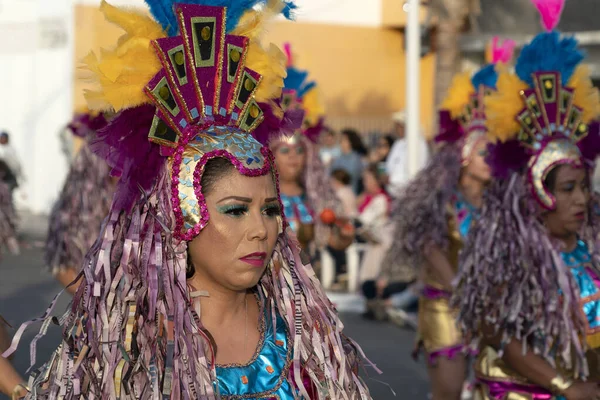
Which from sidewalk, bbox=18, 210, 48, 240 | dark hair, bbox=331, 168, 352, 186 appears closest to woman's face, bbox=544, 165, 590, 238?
dark hair, bbox=331, 168, 352, 186

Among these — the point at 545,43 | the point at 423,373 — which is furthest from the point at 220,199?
the point at 423,373

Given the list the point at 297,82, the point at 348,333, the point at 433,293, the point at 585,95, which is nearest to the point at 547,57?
the point at 585,95

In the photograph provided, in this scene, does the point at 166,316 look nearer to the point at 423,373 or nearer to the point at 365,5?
the point at 423,373

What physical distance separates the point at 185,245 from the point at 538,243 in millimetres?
2297

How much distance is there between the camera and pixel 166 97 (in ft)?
10.6

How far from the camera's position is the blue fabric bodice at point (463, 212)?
6.97 metres

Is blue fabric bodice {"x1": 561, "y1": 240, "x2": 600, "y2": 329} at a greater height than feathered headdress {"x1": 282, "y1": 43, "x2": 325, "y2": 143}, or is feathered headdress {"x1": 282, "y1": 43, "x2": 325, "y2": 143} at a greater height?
feathered headdress {"x1": 282, "y1": 43, "x2": 325, "y2": 143}

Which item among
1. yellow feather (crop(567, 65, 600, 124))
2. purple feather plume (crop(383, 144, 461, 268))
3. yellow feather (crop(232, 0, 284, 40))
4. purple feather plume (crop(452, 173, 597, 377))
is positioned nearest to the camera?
yellow feather (crop(232, 0, 284, 40))

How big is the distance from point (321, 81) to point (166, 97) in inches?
849

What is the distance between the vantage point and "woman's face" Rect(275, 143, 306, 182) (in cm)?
809

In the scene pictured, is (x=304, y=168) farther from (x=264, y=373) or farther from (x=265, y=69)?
(x=264, y=373)

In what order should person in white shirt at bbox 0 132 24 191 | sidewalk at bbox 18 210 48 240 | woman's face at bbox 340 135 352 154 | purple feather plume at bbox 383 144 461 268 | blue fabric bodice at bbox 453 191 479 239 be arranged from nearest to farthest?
blue fabric bodice at bbox 453 191 479 239 → purple feather plume at bbox 383 144 461 268 → woman's face at bbox 340 135 352 154 → person in white shirt at bbox 0 132 24 191 → sidewalk at bbox 18 210 48 240

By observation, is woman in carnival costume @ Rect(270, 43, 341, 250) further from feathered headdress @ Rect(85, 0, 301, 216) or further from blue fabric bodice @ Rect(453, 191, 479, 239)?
feathered headdress @ Rect(85, 0, 301, 216)

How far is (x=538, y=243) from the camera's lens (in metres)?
4.96
